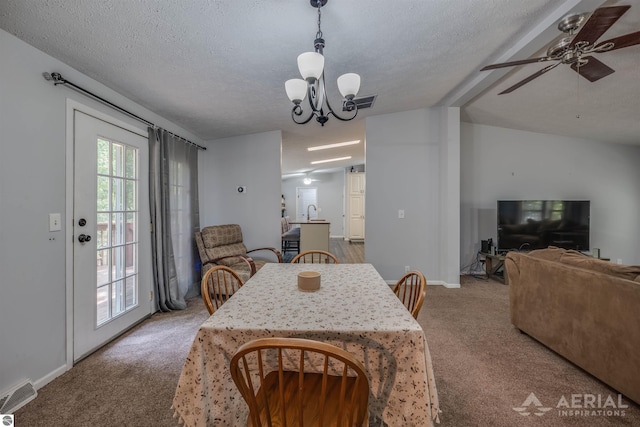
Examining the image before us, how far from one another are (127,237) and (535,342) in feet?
13.0

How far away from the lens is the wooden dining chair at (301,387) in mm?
789

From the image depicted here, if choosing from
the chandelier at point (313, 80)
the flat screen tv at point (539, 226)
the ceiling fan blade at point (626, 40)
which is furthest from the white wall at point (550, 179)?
the chandelier at point (313, 80)

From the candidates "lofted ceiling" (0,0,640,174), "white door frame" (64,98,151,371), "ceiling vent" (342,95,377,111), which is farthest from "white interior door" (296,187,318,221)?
"white door frame" (64,98,151,371)

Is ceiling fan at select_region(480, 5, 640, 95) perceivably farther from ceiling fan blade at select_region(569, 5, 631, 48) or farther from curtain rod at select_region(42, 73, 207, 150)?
curtain rod at select_region(42, 73, 207, 150)

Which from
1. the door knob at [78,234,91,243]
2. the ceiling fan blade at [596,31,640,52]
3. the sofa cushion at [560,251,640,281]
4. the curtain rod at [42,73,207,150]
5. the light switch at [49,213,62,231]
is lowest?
the sofa cushion at [560,251,640,281]

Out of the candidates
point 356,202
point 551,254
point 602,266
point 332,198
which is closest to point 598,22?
point 602,266

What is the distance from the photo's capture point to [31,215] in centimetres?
170

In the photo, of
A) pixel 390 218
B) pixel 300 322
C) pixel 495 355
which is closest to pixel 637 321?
pixel 495 355

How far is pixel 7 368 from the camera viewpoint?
156 cm

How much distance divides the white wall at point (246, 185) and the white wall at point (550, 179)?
10.9 feet

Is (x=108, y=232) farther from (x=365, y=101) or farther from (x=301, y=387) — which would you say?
(x=365, y=101)

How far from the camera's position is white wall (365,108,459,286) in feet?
12.8

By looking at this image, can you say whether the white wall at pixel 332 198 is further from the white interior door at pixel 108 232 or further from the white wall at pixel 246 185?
the white interior door at pixel 108 232

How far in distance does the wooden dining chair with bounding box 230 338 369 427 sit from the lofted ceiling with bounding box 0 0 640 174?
1.86 metres
